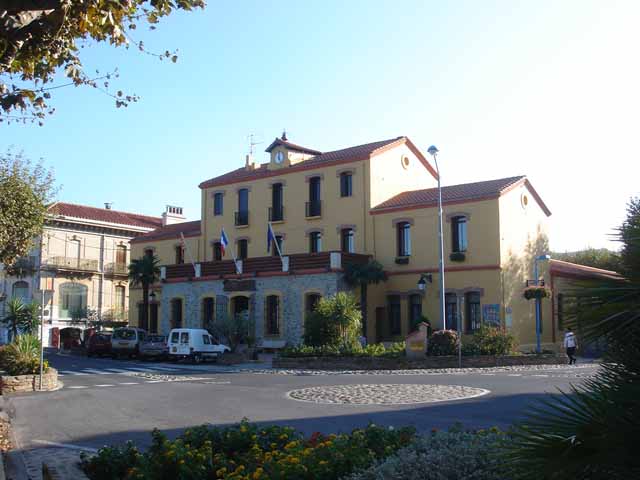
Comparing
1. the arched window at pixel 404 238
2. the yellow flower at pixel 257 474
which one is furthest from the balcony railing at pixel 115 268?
the yellow flower at pixel 257 474

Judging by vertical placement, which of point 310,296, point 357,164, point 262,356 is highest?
point 357,164

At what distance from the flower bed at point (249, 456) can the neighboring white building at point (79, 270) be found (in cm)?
4987

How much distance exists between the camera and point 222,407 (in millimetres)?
15562

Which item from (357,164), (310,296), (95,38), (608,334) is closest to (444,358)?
(310,296)

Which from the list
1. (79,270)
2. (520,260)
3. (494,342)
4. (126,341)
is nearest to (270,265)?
(126,341)

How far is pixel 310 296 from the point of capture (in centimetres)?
3756

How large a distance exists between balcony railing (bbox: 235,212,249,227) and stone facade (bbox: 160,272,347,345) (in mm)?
4890

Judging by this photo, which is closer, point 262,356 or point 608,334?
point 608,334

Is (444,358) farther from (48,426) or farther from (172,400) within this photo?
(48,426)

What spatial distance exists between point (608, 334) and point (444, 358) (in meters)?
26.0

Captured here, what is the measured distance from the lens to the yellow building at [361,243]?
35500mm

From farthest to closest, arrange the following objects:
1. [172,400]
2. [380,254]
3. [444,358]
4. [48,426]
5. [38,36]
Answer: [380,254] → [444,358] → [172,400] → [48,426] → [38,36]

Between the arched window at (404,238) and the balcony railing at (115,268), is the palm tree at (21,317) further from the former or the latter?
the balcony railing at (115,268)

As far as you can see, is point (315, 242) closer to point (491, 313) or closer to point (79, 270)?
point (491, 313)
